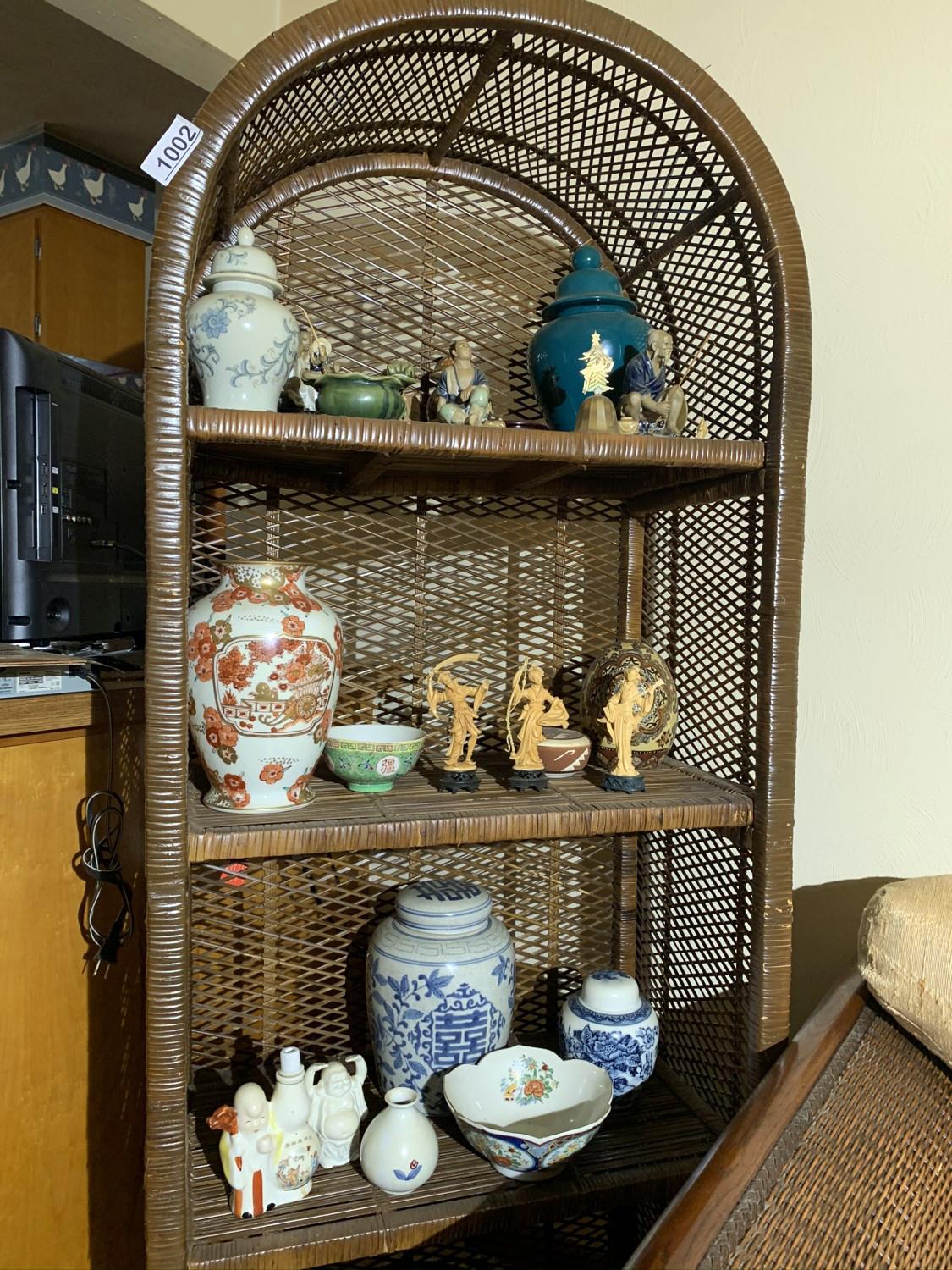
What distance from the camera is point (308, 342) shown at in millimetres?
1023

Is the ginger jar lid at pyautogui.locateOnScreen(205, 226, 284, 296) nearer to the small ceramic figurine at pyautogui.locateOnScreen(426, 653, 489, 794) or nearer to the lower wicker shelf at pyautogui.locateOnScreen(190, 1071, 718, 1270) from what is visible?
the small ceramic figurine at pyautogui.locateOnScreen(426, 653, 489, 794)

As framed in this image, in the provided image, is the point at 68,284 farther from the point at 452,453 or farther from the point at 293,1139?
the point at 293,1139

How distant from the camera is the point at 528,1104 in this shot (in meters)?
1.10

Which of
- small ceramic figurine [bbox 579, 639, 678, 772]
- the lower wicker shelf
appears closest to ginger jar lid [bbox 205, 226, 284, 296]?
small ceramic figurine [bbox 579, 639, 678, 772]

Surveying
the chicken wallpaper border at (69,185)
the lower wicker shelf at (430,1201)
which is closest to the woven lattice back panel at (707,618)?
the lower wicker shelf at (430,1201)

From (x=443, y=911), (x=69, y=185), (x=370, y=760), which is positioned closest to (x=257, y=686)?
(x=370, y=760)

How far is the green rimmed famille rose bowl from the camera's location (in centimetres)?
104

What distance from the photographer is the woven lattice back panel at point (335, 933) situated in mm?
1256

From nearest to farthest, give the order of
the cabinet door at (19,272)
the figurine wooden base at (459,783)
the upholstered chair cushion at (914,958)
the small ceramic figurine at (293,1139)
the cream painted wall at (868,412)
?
1. the upholstered chair cushion at (914,958)
2. the small ceramic figurine at (293,1139)
3. the figurine wooden base at (459,783)
4. the cream painted wall at (868,412)
5. the cabinet door at (19,272)

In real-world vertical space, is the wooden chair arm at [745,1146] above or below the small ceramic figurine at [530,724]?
below

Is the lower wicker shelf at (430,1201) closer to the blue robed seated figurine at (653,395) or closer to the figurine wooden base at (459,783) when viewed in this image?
the figurine wooden base at (459,783)

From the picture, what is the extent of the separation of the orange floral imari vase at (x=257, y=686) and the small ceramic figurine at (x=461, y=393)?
0.26 meters

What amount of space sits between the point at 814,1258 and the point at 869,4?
4.88ft

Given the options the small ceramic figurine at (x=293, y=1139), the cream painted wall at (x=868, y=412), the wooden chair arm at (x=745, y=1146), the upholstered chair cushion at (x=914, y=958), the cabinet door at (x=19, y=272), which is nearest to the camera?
the wooden chair arm at (x=745, y=1146)
